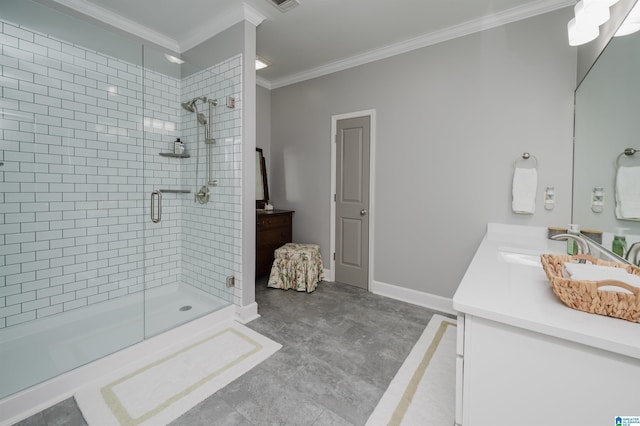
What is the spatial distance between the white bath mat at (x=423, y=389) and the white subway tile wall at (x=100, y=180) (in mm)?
1564

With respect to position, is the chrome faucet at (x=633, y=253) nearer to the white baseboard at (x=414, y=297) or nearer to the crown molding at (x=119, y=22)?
the white baseboard at (x=414, y=297)

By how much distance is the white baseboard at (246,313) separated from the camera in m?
2.36

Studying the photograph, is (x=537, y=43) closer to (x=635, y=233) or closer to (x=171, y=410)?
(x=635, y=233)

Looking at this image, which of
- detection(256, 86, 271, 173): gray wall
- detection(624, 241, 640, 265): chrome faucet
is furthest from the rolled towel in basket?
detection(256, 86, 271, 173): gray wall

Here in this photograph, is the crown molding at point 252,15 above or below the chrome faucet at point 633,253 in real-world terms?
above

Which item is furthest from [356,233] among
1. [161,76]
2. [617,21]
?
[161,76]

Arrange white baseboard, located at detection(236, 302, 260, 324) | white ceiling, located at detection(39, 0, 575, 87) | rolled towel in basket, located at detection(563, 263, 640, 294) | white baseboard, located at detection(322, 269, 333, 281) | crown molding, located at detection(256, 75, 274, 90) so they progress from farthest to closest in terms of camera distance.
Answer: crown molding, located at detection(256, 75, 274, 90)
white baseboard, located at detection(322, 269, 333, 281)
white baseboard, located at detection(236, 302, 260, 324)
white ceiling, located at detection(39, 0, 575, 87)
rolled towel in basket, located at detection(563, 263, 640, 294)

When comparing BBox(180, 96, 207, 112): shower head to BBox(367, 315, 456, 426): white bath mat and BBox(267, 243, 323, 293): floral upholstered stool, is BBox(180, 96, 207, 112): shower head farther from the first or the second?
BBox(367, 315, 456, 426): white bath mat

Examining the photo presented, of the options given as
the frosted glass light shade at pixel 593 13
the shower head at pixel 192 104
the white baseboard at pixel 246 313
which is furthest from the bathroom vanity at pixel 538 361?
the shower head at pixel 192 104

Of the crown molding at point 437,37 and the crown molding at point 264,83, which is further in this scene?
the crown molding at point 264,83

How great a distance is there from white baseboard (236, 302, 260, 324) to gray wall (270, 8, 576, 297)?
4.20ft

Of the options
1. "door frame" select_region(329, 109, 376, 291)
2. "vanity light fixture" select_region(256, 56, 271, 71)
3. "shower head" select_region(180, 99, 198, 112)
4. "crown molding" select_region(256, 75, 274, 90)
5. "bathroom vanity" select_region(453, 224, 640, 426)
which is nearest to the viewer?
"bathroom vanity" select_region(453, 224, 640, 426)

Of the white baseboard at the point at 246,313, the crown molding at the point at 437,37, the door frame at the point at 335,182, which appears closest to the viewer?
the crown molding at the point at 437,37

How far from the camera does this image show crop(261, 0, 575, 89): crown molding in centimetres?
208
